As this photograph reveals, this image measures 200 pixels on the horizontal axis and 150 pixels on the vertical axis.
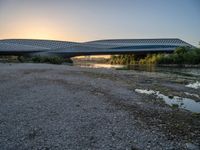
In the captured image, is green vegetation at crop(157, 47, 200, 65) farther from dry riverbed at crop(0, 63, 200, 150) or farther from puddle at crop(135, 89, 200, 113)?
dry riverbed at crop(0, 63, 200, 150)

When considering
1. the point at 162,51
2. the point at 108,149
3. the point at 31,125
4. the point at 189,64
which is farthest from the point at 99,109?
the point at 162,51

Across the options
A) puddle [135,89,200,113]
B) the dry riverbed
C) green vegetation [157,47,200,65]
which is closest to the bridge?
green vegetation [157,47,200,65]

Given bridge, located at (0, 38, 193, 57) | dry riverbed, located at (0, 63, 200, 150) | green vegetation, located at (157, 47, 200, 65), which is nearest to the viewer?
dry riverbed, located at (0, 63, 200, 150)

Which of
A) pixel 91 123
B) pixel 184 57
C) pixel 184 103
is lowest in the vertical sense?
pixel 184 103

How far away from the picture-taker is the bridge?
3807 inches

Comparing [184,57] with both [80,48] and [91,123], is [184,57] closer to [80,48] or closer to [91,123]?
[80,48]

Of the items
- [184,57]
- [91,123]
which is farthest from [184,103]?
[184,57]

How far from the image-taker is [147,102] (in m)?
12.8

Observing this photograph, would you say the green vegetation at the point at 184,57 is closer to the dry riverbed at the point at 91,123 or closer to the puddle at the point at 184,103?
the puddle at the point at 184,103

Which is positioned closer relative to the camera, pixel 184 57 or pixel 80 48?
pixel 184 57

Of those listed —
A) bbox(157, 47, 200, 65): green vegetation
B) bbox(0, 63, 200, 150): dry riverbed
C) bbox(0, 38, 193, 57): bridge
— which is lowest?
bbox(0, 63, 200, 150): dry riverbed

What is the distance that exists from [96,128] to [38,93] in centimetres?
645

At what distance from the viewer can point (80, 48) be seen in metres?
100

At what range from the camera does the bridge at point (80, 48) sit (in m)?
96.7
